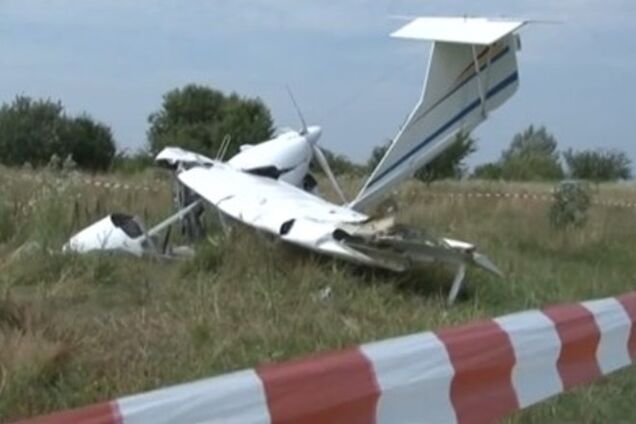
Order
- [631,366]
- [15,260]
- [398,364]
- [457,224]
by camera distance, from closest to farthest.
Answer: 1. [398,364]
2. [631,366]
3. [15,260]
4. [457,224]

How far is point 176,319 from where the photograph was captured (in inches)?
402

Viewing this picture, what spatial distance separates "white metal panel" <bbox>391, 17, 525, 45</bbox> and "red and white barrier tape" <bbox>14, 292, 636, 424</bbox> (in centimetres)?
1090

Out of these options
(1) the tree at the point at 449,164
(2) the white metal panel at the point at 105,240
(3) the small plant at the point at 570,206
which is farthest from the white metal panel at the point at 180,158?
(1) the tree at the point at 449,164

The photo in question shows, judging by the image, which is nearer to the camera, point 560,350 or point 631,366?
point 560,350

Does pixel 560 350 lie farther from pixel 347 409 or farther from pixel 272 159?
pixel 272 159

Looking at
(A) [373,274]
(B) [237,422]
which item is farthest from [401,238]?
(B) [237,422]

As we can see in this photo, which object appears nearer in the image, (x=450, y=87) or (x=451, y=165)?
(x=450, y=87)

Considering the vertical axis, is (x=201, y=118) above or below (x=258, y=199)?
below

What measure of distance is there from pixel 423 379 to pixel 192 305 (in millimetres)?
4859

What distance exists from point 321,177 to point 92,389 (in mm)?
16334

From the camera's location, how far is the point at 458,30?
20.3 m

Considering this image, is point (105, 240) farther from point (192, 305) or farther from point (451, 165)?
point (451, 165)

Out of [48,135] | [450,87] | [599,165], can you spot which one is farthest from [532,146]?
[450,87]

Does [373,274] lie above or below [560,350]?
below
